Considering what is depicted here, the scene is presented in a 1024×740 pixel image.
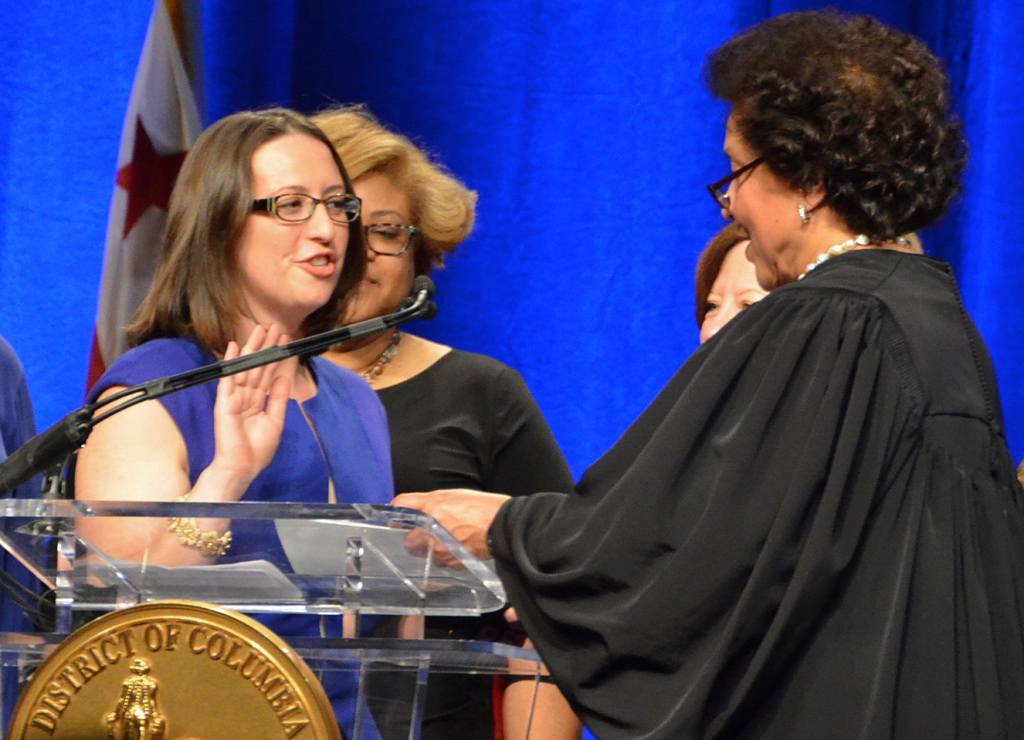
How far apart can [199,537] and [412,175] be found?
1413mm

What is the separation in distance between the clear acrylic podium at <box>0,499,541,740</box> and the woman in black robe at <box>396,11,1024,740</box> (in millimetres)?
120

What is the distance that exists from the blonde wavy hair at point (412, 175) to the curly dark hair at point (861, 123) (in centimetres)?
105

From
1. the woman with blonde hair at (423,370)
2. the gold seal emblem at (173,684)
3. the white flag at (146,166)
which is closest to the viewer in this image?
the gold seal emblem at (173,684)

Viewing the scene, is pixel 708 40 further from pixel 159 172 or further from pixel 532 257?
pixel 159 172

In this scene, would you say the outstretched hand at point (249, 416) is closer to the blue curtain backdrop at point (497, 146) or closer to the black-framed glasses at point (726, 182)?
the black-framed glasses at point (726, 182)

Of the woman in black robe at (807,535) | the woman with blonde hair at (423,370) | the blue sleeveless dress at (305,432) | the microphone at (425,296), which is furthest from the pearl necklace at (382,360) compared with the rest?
the woman in black robe at (807,535)

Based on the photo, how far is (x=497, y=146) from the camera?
3.26 m

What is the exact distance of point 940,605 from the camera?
128 cm

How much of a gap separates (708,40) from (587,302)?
688mm

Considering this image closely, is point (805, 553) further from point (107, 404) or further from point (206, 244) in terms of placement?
point (206, 244)

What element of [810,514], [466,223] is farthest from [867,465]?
[466,223]

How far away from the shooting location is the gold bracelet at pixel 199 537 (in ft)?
3.97

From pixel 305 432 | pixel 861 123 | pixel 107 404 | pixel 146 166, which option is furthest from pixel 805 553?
pixel 146 166

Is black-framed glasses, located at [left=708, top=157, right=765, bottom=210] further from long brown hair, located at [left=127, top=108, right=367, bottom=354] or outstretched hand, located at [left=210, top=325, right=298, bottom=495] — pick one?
long brown hair, located at [left=127, top=108, right=367, bottom=354]
